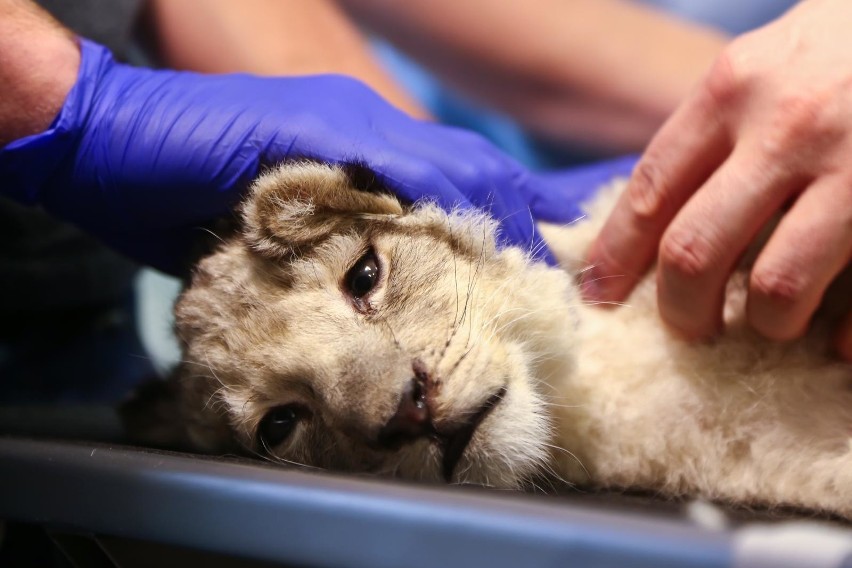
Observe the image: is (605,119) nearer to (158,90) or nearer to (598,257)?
(598,257)

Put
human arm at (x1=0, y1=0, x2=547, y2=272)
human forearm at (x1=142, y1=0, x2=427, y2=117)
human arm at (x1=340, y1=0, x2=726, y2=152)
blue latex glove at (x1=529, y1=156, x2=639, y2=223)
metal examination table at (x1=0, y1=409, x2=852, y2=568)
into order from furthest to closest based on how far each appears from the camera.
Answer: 1. human arm at (x1=340, y1=0, x2=726, y2=152)
2. human forearm at (x1=142, y1=0, x2=427, y2=117)
3. blue latex glove at (x1=529, y1=156, x2=639, y2=223)
4. human arm at (x1=0, y1=0, x2=547, y2=272)
5. metal examination table at (x1=0, y1=409, x2=852, y2=568)

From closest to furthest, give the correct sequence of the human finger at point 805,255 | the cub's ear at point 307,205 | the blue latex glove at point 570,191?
the human finger at point 805,255
the cub's ear at point 307,205
the blue latex glove at point 570,191

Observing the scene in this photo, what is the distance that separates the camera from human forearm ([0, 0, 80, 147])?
143 centimetres

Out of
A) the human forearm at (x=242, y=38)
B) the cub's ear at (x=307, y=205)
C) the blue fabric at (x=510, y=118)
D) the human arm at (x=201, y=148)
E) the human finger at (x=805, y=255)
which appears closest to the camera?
the human finger at (x=805, y=255)

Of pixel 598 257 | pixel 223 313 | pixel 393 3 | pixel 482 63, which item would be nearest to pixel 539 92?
pixel 482 63

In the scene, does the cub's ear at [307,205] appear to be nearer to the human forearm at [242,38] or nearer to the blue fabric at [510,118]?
the human forearm at [242,38]

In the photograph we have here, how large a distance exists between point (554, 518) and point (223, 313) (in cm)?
91

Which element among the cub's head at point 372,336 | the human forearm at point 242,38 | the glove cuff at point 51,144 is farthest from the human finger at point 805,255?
the human forearm at point 242,38

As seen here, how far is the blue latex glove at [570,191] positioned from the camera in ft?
5.57

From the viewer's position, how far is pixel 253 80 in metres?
1.60

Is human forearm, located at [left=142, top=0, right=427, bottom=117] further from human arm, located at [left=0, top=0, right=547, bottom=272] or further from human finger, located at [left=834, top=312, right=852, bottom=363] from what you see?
human finger, located at [left=834, top=312, right=852, bottom=363]

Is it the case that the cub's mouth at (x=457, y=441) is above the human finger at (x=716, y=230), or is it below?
below

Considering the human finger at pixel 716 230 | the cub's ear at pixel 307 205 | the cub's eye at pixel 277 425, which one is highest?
the human finger at pixel 716 230

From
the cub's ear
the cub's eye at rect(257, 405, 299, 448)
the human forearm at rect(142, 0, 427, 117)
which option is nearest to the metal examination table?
the cub's eye at rect(257, 405, 299, 448)
